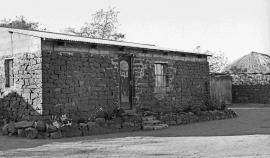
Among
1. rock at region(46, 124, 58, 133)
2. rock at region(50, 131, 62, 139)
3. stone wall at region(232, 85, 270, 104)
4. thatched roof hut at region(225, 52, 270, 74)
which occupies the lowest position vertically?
rock at region(50, 131, 62, 139)

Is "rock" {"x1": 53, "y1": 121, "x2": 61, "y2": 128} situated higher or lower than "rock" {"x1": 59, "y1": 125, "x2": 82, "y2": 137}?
higher

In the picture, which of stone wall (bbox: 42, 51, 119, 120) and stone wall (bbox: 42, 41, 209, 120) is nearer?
stone wall (bbox: 42, 51, 119, 120)

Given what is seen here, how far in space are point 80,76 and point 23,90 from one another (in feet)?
6.74

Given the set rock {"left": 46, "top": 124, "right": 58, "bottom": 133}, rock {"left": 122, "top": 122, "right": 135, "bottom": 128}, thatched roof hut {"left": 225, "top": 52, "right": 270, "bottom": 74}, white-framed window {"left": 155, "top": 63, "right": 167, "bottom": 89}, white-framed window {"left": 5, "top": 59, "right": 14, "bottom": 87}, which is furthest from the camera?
thatched roof hut {"left": 225, "top": 52, "right": 270, "bottom": 74}

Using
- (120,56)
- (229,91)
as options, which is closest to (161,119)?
(120,56)

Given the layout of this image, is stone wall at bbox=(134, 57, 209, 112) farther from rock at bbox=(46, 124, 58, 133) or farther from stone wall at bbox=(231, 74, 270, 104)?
stone wall at bbox=(231, 74, 270, 104)

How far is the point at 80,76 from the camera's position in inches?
514

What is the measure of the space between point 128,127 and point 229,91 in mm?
14939

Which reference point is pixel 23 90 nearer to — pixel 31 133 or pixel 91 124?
pixel 31 133

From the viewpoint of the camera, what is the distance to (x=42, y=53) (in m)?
12.0

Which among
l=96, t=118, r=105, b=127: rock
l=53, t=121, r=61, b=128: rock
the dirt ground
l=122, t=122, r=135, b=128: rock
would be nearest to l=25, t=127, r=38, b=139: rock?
the dirt ground

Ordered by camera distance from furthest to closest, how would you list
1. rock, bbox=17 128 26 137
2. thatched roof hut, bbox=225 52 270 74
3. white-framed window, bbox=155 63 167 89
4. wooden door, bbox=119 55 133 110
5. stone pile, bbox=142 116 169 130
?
thatched roof hut, bbox=225 52 270 74 < white-framed window, bbox=155 63 167 89 < wooden door, bbox=119 55 133 110 < stone pile, bbox=142 116 169 130 < rock, bbox=17 128 26 137

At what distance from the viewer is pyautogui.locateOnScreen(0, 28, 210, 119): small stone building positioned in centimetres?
1220

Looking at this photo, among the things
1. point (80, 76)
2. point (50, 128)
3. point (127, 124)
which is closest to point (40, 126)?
point (50, 128)
